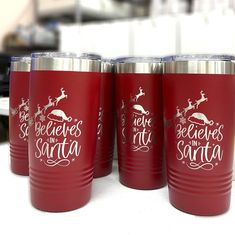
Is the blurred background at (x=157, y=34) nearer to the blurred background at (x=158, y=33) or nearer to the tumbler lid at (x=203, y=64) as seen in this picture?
the blurred background at (x=158, y=33)

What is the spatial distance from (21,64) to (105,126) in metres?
0.15

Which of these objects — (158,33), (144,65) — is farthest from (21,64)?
(158,33)

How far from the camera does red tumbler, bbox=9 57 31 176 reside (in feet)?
1.40

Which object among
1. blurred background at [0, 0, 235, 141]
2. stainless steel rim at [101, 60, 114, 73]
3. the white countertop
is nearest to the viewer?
the white countertop

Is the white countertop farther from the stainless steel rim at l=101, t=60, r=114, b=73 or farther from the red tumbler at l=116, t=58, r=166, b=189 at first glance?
the stainless steel rim at l=101, t=60, r=114, b=73

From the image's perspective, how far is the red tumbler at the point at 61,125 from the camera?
317mm

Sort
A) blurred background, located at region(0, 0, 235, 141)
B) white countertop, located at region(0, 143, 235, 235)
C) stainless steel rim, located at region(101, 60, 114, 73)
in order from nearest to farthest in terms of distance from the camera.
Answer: white countertop, located at region(0, 143, 235, 235), stainless steel rim, located at region(101, 60, 114, 73), blurred background, located at region(0, 0, 235, 141)

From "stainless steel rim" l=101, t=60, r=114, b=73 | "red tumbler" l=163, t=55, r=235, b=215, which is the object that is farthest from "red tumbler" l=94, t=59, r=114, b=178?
"red tumbler" l=163, t=55, r=235, b=215

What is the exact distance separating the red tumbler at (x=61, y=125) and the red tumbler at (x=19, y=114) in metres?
0.10

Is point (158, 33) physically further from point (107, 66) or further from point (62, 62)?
point (62, 62)

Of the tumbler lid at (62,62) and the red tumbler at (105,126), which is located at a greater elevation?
the tumbler lid at (62,62)

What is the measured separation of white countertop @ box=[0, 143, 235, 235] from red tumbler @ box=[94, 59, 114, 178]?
6 centimetres

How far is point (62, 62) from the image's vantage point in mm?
315

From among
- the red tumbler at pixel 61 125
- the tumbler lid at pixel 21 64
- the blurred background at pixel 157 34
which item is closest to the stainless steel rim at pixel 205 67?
the red tumbler at pixel 61 125
